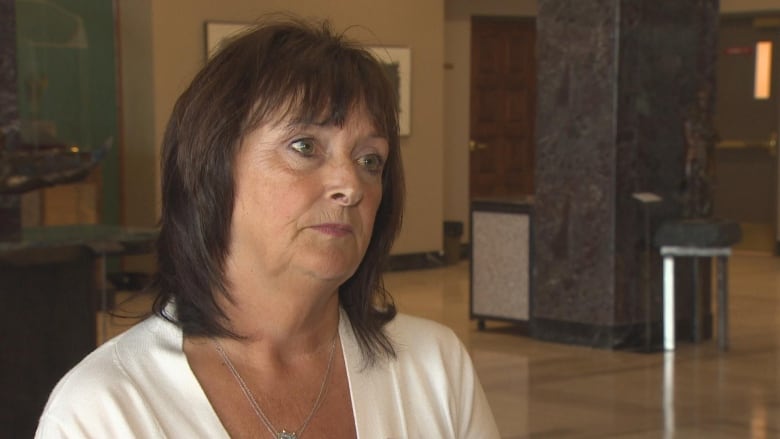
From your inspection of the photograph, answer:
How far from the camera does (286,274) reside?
69.6 inches

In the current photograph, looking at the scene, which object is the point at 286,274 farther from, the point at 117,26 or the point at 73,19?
the point at 117,26

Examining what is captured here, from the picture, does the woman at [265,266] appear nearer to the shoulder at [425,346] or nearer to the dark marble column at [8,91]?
the shoulder at [425,346]

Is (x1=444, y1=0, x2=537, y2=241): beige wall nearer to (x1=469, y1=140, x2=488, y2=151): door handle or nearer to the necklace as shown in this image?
(x1=469, y1=140, x2=488, y2=151): door handle

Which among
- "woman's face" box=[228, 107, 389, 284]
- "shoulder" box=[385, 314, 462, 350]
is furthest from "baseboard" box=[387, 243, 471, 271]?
"woman's face" box=[228, 107, 389, 284]

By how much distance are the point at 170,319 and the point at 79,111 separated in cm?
781

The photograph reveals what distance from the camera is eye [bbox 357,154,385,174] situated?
1.80 metres

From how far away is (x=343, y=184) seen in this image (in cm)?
172

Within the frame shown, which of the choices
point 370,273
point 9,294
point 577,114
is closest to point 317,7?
point 577,114

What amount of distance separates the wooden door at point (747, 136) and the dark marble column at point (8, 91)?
10.6m

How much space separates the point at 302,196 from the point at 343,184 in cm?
5

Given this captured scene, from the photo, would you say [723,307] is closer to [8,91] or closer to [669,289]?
[669,289]

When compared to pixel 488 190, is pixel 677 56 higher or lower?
higher

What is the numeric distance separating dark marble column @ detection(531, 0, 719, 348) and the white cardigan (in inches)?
253

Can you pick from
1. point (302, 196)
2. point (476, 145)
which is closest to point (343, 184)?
point (302, 196)
